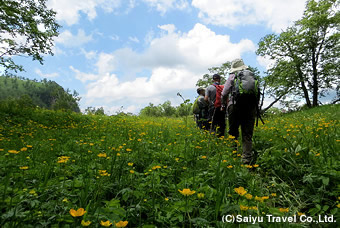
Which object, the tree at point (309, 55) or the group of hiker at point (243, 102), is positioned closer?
the group of hiker at point (243, 102)

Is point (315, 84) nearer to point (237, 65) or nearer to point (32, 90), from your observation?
point (237, 65)

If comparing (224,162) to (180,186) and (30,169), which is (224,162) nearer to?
(180,186)

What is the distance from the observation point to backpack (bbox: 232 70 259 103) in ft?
11.8

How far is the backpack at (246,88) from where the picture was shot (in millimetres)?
3607

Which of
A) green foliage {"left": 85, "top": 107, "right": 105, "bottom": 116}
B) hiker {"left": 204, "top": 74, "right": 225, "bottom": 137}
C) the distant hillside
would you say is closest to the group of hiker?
hiker {"left": 204, "top": 74, "right": 225, "bottom": 137}

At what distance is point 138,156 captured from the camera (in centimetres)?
307

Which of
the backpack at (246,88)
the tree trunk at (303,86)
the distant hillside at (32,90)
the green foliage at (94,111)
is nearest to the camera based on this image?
the backpack at (246,88)

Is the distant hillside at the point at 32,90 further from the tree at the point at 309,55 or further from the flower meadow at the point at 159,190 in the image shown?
the flower meadow at the point at 159,190

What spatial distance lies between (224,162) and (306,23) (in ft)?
86.5

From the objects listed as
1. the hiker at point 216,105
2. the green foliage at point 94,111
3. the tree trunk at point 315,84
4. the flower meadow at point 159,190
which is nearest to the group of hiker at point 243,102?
the flower meadow at point 159,190

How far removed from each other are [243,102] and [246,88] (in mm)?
292

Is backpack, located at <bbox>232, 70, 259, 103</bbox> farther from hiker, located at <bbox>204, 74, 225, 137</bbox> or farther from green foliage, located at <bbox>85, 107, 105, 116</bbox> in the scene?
green foliage, located at <bbox>85, 107, 105, 116</bbox>

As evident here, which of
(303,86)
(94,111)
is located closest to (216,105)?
(94,111)

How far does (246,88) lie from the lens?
11.8 ft
